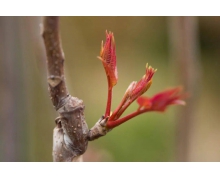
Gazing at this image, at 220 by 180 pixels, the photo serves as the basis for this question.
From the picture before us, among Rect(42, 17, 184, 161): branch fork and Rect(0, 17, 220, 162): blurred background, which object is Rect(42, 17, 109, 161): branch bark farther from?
Rect(0, 17, 220, 162): blurred background

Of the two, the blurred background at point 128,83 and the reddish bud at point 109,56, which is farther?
the blurred background at point 128,83

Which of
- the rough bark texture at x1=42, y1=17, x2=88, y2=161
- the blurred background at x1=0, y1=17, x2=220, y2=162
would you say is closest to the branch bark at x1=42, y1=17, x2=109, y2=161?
the rough bark texture at x1=42, y1=17, x2=88, y2=161

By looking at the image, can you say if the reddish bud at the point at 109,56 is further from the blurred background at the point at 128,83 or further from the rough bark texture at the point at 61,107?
the blurred background at the point at 128,83

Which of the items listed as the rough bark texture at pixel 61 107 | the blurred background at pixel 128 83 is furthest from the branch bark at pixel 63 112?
the blurred background at pixel 128 83

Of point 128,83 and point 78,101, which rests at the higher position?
point 128,83

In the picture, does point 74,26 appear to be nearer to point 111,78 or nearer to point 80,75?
point 80,75

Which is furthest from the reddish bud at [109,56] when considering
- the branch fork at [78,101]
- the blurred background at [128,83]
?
the blurred background at [128,83]

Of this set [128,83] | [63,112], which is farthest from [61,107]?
[128,83]

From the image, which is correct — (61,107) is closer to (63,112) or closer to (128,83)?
(63,112)

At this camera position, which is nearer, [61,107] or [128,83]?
[61,107]

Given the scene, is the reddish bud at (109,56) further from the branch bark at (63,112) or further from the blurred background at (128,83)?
the blurred background at (128,83)
